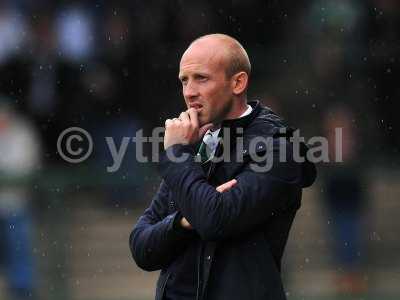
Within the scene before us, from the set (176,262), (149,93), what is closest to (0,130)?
(149,93)

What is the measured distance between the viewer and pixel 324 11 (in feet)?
31.3

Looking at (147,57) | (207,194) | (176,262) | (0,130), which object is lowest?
(176,262)

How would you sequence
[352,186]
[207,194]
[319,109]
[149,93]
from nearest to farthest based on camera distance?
[207,194]
[352,186]
[319,109]
[149,93]

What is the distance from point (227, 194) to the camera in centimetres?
346

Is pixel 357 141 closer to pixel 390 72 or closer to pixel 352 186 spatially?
pixel 352 186

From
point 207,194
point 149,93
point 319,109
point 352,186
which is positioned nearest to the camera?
point 207,194

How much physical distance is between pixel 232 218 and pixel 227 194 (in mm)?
82

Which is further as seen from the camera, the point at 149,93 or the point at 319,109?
the point at 149,93

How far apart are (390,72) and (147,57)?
215 cm
